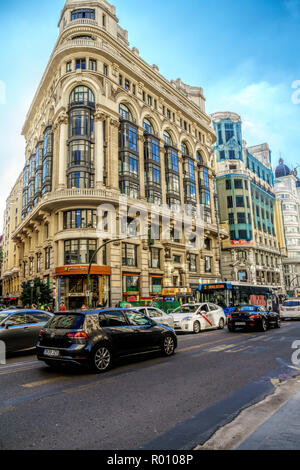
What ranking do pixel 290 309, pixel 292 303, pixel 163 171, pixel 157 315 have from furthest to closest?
pixel 163 171 → pixel 292 303 → pixel 290 309 → pixel 157 315

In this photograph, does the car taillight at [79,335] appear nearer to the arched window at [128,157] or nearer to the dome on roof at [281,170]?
the arched window at [128,157]

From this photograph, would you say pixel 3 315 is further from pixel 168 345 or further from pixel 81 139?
pixel 81 139

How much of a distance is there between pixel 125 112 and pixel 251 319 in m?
32.6

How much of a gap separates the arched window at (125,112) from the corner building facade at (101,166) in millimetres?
159

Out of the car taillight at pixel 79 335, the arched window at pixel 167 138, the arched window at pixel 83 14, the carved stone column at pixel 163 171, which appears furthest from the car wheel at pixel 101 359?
the arched window at pixel 83 14

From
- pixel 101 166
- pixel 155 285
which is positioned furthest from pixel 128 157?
pixel 155 285

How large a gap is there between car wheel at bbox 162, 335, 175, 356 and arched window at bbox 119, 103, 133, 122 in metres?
34.6

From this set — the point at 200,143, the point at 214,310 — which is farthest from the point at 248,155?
the point at 214,310

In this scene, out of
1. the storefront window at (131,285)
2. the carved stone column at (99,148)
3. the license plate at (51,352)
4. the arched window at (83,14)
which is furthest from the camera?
the arched window at (83,14)

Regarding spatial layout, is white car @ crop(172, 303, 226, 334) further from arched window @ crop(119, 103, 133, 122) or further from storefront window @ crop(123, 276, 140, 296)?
arched window @ crop(119, 103, 133, 122)

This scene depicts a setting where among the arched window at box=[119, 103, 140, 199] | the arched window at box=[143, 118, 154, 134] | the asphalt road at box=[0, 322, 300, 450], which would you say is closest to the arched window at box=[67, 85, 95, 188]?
the arched window at box=[119, 103, 140, 199]

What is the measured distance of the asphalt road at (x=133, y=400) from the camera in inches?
150

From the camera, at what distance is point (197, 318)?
58.0 ft
